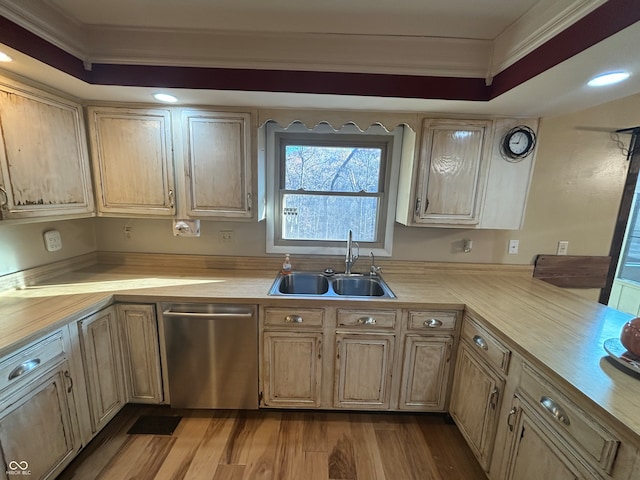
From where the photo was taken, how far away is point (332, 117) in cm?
196

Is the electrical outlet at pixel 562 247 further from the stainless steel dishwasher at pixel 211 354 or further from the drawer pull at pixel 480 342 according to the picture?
the stainless steel dishwasher at pixel 211 354

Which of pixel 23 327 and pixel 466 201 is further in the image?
pixel 466 201

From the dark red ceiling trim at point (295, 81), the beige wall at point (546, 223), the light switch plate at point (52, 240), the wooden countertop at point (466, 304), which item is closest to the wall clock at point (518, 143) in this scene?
the beige wall at point (546, 223)

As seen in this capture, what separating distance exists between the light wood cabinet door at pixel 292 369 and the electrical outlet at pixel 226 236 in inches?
34.9

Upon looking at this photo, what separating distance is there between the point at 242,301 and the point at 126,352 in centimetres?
85

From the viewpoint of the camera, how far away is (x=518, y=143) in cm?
196

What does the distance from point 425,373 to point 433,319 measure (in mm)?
389

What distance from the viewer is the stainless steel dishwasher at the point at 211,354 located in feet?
5.91

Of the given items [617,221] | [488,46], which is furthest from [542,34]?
[617,221]

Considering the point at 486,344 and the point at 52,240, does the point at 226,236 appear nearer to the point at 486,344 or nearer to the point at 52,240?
the point at 52,240

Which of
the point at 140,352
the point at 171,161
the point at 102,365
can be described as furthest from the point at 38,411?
the point at 171,161

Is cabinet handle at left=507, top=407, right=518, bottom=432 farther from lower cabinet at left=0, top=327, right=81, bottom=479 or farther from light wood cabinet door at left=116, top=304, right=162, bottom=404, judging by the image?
lower cabinet at left=0, top=327, right=81, bottom=479

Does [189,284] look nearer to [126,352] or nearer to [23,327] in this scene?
[126,352]

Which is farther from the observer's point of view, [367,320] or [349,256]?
[349,256]
